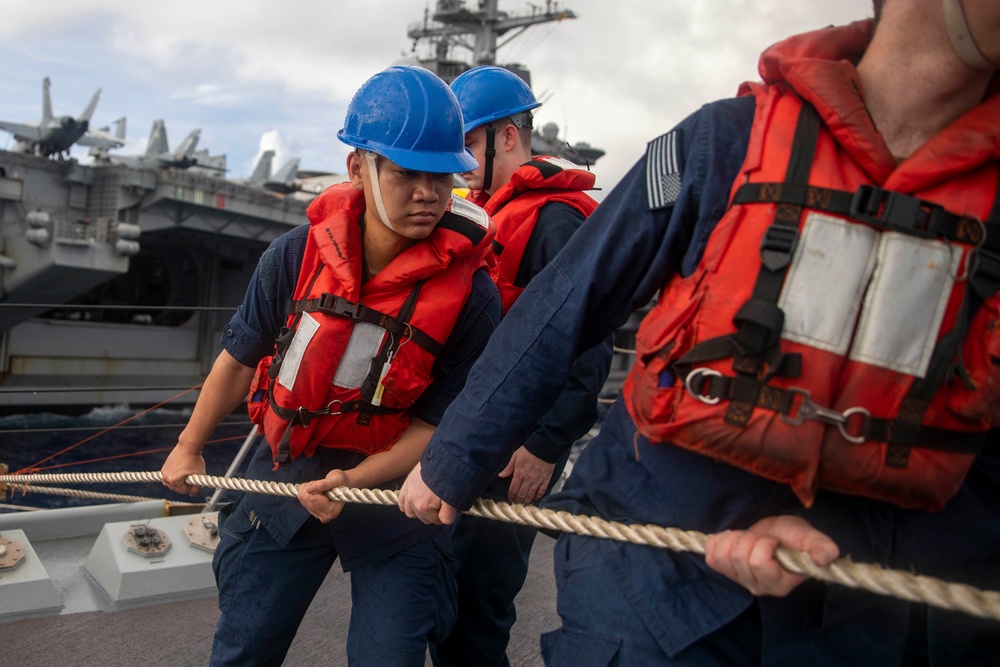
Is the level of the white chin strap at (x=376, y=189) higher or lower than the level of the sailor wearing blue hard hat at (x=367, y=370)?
higher

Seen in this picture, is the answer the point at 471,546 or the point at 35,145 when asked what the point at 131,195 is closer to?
the point at 35,145

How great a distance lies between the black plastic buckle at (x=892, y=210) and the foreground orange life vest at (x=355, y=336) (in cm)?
120

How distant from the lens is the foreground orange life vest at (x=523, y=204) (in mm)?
2791

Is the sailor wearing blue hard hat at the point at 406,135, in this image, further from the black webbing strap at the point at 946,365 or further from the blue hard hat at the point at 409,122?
the black webbing strap at the point at 946,365

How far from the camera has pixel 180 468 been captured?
7.84 feet

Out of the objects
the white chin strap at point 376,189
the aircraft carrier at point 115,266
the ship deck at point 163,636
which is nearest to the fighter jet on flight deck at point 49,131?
the aircraft carrier at point 115,266

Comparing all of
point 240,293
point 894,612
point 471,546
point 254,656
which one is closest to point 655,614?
point 894,612

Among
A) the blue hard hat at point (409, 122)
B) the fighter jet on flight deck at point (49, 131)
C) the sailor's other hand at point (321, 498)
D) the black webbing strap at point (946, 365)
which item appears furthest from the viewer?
the fighter jet on flight deck at point (49, 131)

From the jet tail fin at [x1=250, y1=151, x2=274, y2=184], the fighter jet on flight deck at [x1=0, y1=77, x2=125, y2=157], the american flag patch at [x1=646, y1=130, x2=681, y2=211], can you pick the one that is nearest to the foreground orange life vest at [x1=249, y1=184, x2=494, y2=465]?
the american flag patch at [x1=646, y1=130, x2=681, y2=211]

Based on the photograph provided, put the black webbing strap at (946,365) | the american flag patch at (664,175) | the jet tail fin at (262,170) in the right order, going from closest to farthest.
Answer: the black webbing strap at (946,365) → the american flag patch at (664,175) → the jet tail fin at (262,170)

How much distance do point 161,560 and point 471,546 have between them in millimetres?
1694

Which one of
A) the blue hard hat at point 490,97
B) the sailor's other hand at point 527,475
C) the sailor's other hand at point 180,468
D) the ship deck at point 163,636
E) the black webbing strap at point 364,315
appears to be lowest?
the ship deck at point 163,636

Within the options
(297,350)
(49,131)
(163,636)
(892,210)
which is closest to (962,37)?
(892,210)

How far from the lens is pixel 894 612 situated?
1.38 meters
